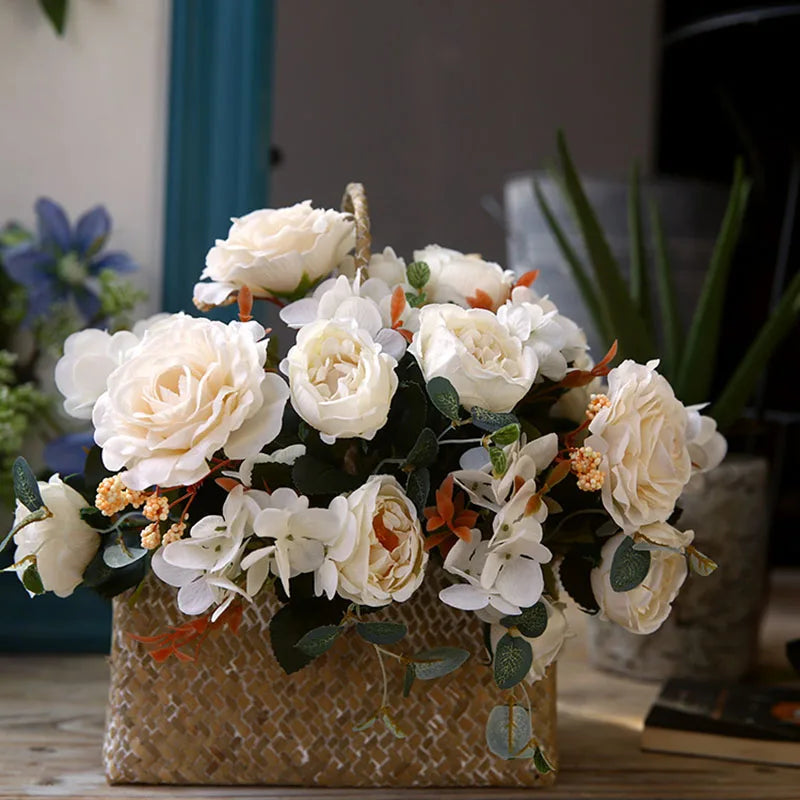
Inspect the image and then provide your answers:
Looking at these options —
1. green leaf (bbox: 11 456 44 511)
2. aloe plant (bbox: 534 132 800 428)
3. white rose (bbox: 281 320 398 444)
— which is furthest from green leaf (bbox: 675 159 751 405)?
green leaf (bbox: 11 456 44 511)

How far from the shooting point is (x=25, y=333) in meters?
1.03

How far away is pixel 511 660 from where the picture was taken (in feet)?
1.95

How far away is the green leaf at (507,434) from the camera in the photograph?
1.80ft

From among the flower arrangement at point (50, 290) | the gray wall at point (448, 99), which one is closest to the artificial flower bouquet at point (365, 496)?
the flower arrangement at point (50, 290)

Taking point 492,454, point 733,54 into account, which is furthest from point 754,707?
point 733,54

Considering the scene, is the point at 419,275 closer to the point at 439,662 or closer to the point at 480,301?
the point at 480,301

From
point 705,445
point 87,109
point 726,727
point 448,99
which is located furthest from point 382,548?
point 448,99

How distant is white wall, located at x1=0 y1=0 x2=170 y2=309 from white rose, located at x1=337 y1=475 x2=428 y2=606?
0.55 metres

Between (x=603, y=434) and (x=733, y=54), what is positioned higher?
(x=733, y=54)

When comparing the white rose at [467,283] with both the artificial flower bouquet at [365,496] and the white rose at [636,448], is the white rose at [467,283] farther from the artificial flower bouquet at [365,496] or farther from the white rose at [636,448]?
the white rose at [636,448]

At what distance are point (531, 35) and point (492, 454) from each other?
9.00ft

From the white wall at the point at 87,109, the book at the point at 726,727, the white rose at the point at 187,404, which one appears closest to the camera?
the white rose at the point at 187,404

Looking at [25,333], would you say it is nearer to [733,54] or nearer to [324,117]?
[733,54]

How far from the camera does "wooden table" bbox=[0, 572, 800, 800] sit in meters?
0.69
